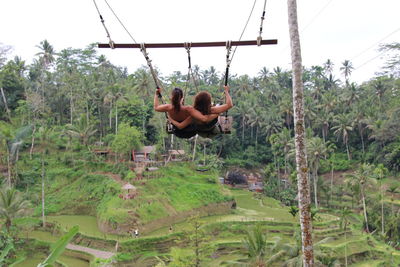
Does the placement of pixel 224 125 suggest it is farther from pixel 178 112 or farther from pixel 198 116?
pixel 178 112

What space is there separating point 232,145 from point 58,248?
157 feet

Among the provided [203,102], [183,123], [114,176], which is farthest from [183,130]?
[114,176]

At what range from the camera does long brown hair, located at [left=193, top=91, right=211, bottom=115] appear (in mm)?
4836

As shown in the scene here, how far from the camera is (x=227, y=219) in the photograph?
27203 millimetres

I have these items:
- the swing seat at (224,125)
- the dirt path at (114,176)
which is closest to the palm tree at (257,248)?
the swing seat at (224,125)

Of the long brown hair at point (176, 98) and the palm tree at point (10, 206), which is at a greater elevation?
the long brown hair at point (176, 98)

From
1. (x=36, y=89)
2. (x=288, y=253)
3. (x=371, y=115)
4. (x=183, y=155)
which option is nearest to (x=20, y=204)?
(x=288, y=253)

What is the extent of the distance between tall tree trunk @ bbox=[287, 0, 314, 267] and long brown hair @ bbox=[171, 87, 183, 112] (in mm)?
2210

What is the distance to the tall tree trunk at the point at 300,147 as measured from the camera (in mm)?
5828

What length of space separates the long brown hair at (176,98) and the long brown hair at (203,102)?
229mm

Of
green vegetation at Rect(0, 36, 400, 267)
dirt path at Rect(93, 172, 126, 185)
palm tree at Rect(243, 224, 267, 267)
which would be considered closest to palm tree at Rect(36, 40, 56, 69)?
green vegetation at Rect(0, 36, 400, 267)

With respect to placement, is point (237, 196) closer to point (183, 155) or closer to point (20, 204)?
point (183, 155)

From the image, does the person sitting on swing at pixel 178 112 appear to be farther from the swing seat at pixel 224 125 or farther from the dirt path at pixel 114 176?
the dirt path at pixel 114 176

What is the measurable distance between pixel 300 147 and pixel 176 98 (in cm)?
242
